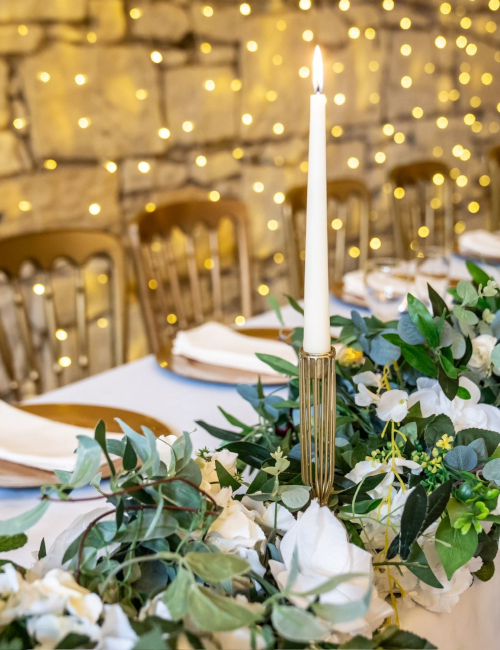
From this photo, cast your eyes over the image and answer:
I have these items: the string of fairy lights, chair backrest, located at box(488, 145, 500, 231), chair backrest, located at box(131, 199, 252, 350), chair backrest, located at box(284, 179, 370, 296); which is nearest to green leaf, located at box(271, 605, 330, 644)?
chair backrest, located at box(131, 199, 252, 350)

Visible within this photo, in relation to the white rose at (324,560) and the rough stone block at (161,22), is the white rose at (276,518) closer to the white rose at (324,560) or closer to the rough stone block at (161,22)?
the white rose at (324,560)

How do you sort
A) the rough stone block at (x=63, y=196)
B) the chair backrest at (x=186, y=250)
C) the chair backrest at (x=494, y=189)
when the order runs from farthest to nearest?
the chair backrest at (x=494, y=189), the rough stone block at (x=63, y=196), the chair backrest at (x=186, y=250)

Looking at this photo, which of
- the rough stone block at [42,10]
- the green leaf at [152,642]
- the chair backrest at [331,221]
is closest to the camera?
the green leaf at [152,642]

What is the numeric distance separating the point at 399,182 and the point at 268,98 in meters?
0.56

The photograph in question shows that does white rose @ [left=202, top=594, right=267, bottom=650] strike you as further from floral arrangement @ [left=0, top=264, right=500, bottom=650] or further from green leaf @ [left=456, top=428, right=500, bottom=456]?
green leaf @ [left=456, top=428, right=500, bottom=456]

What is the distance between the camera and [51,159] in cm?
203

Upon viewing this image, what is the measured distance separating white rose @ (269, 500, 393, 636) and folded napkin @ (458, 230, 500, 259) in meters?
1.54

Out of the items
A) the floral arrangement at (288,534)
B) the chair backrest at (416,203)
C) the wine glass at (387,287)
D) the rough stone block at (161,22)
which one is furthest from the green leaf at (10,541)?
the chair backrest at (416,203)

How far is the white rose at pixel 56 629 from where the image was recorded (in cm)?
39

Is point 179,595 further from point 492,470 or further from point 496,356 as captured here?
point 496,356

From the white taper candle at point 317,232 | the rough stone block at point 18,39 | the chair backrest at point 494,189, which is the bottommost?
the chair backrest at point 494,189

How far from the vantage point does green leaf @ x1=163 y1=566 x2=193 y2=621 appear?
393mm

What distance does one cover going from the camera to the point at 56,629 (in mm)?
394

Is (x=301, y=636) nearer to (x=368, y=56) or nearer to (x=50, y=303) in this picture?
(x=50, y=303)
